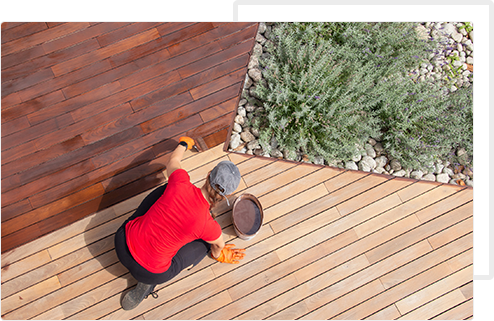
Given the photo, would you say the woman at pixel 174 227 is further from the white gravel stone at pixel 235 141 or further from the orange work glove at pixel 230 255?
the white gravel stone at pixel 235 141

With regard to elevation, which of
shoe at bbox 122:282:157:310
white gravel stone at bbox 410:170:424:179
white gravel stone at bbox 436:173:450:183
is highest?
shoe at bbox 122:282:157:310

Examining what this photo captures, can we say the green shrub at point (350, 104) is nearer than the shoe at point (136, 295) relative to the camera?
No

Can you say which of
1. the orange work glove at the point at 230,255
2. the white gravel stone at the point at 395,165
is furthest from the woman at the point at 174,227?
the white gravel stone at the point at 395,165

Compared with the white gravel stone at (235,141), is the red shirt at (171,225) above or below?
below

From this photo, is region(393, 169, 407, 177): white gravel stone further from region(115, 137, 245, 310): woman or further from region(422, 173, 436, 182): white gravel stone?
region(115, 137, 245, 310): woman

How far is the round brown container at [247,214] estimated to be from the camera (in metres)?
2.33

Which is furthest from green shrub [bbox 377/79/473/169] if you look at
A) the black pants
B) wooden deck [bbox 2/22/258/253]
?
the black pants

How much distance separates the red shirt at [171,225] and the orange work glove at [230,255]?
491mm

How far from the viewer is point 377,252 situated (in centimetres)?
245

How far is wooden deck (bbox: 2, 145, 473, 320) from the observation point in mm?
2342

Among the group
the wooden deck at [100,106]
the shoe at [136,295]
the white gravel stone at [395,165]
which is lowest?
the white gravel stone at [395,165]

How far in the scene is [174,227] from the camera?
1653 millimetres

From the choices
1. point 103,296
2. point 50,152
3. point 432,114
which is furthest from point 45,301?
point 432,114

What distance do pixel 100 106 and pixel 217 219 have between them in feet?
5.18
